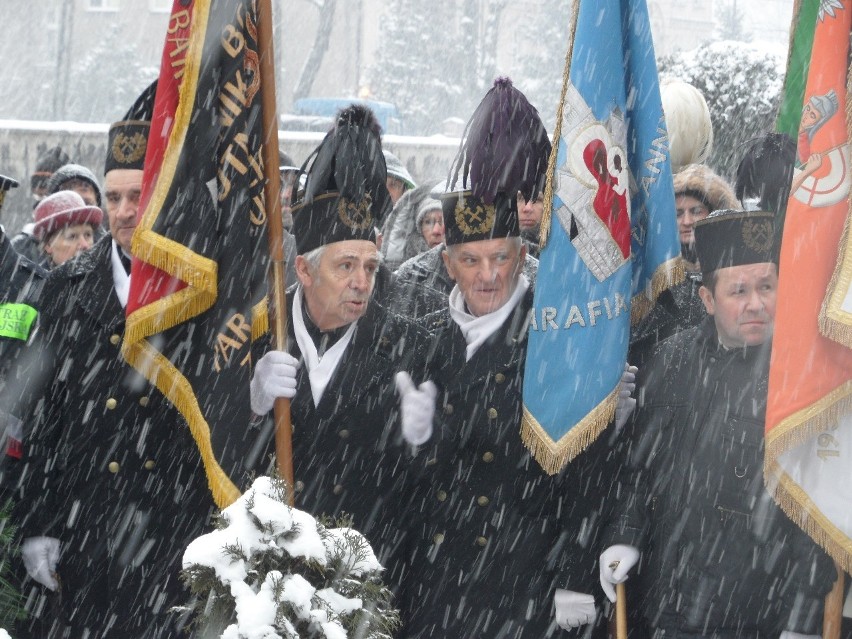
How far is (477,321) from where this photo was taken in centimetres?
490

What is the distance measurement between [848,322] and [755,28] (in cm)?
4317

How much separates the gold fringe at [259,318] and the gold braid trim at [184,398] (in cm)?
29

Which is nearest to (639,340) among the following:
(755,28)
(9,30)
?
(9,30)

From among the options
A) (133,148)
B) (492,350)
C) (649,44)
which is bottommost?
(492,350)

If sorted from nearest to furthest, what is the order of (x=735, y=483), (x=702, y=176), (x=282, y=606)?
(x=282, y=606) < (x=735, y=483) < (x=702, y=176)

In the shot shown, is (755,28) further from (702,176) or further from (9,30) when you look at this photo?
(702,176)

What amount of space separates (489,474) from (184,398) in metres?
1.06

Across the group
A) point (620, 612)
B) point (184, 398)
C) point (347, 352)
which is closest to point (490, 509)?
point (620, 612)

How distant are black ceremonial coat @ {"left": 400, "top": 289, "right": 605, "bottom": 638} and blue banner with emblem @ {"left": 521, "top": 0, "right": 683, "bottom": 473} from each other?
0.14 m

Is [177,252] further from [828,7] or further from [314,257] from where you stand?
[828,7]

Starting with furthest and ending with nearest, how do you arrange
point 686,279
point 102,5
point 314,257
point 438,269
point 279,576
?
point 102,5 < point 438,269 < point 686,279 < point 314,257 < point 279,576

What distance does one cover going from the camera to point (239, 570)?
299 centimetres

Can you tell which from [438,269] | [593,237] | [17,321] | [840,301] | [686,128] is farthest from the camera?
[438,269]

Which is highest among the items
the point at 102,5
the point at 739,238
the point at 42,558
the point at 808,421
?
the point at 102,5
